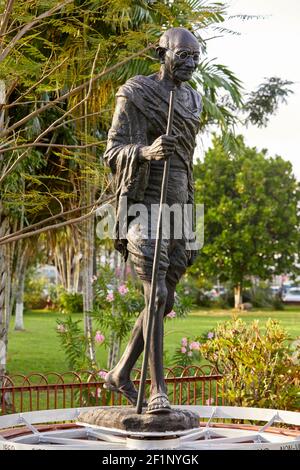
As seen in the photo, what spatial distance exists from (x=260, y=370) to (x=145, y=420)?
2.88 metres

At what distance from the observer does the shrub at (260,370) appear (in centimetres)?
849

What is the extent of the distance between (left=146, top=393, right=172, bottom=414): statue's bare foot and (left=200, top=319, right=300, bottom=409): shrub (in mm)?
2692

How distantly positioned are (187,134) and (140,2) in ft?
13.6

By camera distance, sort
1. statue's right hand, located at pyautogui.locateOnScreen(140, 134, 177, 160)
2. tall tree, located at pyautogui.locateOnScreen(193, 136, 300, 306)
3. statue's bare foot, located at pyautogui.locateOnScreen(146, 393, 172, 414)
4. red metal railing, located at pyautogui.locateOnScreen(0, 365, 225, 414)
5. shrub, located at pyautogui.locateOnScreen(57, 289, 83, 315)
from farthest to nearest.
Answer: tall tree, located at pyautogui.locateOnScreen(193, 136, 300, 306) < shrub, located at pyautogui.locateOnScreen(57, 289, 83, 315) < red metal railing, located at pyautogui.locateOnScreen(0, 365, 225, 414) < statue's bare foot, located at pyautogui.locateOnScreen(146, 393, 172, 414) < statue's right hand, located at pyautogui.locateOnScreen(140, 134, 177, 160)

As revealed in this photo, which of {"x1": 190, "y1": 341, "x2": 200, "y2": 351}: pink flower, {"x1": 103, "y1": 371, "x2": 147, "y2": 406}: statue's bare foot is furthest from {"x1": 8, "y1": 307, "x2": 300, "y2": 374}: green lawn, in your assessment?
{"x1": 103, "y1": 371, "x2": 147, "y2": 406}: statue's bare foot

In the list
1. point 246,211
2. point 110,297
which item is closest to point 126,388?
point 110,297

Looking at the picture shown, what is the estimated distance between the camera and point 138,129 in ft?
20.1

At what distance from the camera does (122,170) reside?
6062 mm

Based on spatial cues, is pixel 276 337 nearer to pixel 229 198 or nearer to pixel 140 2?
pixel 140 2

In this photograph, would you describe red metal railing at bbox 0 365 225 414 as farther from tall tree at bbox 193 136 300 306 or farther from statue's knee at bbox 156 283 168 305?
tall tree at bbox 193 136 300 306

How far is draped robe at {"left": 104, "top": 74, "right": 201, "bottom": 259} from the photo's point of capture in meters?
6.05

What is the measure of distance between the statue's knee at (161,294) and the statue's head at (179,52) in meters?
1.38

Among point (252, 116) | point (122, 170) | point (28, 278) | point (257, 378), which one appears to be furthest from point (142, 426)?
point (28, 278)

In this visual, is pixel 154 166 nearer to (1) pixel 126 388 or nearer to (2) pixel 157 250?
(2) pixel 157 250
